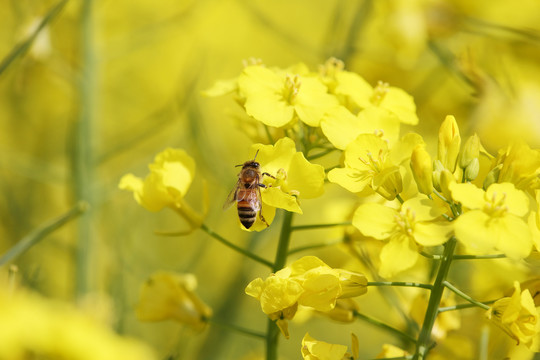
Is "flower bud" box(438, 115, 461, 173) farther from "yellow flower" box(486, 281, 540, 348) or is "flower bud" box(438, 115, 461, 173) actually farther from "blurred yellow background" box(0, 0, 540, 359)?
"blurred yellow background" box(0, 0, 540, 359)

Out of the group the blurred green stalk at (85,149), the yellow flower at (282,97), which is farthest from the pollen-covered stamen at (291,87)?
the blurred green stalk at (85,149)

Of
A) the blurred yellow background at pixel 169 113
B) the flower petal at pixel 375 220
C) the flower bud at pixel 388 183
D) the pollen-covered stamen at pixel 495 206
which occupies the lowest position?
the blurred yellow background at pixel 169 113

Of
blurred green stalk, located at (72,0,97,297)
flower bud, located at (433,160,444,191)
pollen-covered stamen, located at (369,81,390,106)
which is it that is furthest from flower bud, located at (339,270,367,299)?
blurred green stalk, located at (72,0,97,297)

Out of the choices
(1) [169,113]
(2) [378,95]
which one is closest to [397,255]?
(2) [378,95]

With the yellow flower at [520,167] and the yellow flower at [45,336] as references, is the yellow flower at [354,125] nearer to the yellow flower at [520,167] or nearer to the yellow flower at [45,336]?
the yellow flower at [520,167]

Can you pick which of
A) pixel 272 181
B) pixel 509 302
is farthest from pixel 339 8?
pixel 509 302

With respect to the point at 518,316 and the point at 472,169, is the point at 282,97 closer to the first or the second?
the point at 472,169
